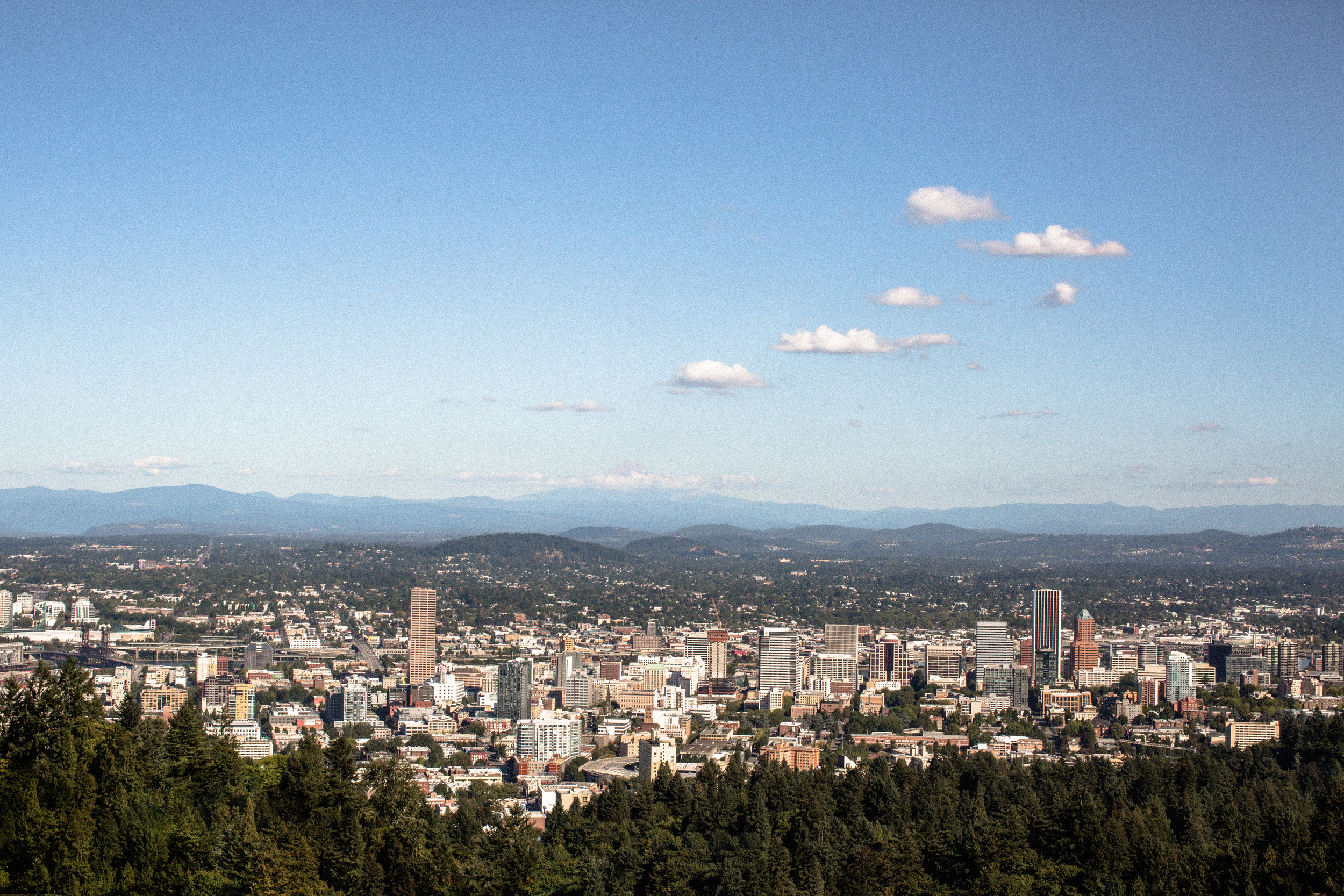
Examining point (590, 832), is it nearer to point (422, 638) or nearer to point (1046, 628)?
point (422, 638)

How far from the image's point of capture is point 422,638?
Answer: 63.6 metres

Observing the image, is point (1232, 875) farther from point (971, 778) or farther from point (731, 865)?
point (971, 778)

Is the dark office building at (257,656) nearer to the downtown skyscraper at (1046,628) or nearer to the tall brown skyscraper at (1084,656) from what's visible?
the downtown skyscraper at (1046,628)

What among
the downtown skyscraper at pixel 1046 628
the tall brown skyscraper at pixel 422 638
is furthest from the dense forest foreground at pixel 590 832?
the downtown skyscraper at pixel 1046 628

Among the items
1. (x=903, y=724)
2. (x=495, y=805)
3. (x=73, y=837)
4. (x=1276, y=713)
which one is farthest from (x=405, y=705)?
(x=73, y=837)

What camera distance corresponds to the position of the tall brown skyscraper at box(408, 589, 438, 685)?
6031 cm

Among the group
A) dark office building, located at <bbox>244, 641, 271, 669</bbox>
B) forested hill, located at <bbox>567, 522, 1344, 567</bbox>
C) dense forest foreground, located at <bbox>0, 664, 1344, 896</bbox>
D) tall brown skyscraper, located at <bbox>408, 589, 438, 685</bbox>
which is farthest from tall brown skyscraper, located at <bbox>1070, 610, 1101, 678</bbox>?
forested hill, located at <bbox>567, 522, 1344, 567</bbox>

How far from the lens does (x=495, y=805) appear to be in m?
30.8

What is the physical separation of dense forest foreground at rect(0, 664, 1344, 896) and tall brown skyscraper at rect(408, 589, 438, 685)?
31642 millimetres

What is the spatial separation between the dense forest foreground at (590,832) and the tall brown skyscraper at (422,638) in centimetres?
3164

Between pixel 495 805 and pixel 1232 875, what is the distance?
15932 millimetres

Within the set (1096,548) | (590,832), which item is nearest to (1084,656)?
(590,832)

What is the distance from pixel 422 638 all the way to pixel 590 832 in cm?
3924

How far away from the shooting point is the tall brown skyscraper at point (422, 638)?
198ft
